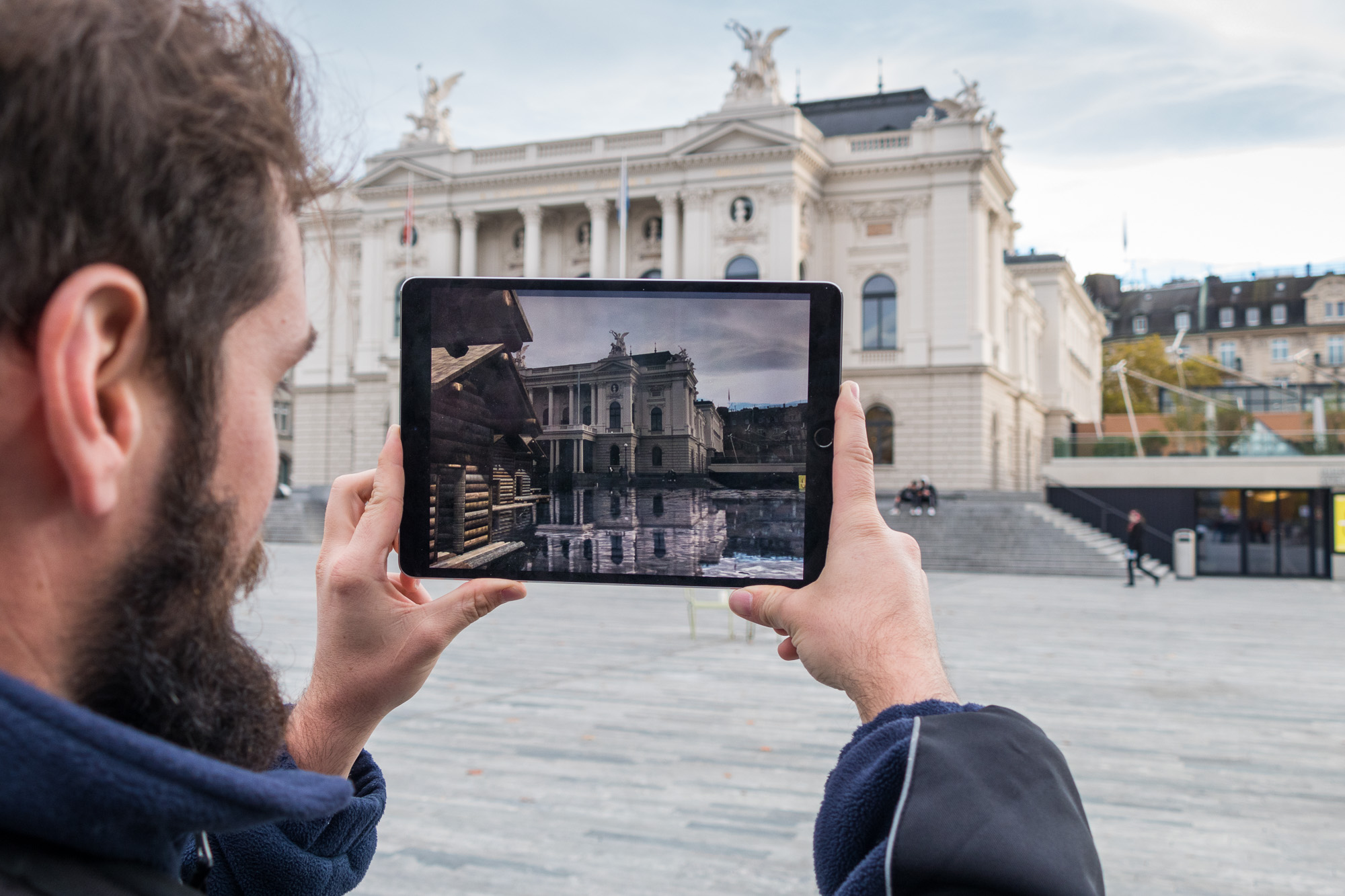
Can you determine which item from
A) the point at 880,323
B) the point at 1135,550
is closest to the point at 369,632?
the point at 1135,550

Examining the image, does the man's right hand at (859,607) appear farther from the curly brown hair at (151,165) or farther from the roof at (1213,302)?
the roof at (1213,302)

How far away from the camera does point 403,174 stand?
47.4 metres

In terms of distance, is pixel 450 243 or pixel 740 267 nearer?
pixel 740 267

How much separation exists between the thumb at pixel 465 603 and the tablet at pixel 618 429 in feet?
0.11

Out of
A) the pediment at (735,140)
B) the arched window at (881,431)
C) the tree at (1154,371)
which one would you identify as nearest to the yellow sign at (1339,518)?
the arched window at (881,431)

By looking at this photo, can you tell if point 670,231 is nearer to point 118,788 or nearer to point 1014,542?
point 1014,542

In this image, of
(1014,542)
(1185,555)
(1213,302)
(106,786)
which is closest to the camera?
(106,786)

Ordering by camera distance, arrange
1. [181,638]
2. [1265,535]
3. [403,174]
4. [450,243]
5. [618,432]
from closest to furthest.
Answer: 1. [181,638]
2. [618,432]
3. [1265,535]
4. [450,243]
5. [403,174]

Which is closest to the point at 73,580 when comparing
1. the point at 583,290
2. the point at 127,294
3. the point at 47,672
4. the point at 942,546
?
the point at 47,672

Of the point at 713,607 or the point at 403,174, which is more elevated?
the point at 403,174

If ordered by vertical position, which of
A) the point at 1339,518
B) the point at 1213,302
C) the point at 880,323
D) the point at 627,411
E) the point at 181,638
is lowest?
the point at 1339,518

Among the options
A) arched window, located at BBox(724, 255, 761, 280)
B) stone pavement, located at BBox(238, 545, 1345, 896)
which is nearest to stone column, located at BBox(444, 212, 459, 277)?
arched window, located at BBox(724, 255, 761, 280)

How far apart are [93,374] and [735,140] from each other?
42.3 meters

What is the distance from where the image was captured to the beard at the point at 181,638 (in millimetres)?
932
